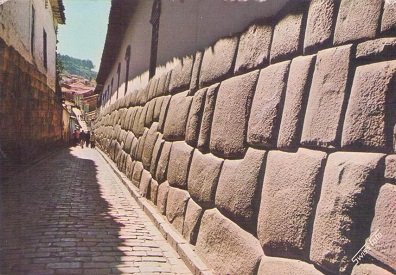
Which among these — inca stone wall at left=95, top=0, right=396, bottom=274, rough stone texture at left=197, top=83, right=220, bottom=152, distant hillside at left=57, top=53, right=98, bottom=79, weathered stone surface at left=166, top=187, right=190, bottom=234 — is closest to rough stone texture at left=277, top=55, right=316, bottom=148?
inca stone wall at left=95, top=0, right=396, bottom=274

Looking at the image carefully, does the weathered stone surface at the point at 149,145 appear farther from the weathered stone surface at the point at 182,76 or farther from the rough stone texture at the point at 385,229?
the rough stone texture at the point at 385,229

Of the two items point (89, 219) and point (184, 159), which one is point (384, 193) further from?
point (89, 219)

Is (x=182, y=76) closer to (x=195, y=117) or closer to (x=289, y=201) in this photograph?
(x=195, y=117)

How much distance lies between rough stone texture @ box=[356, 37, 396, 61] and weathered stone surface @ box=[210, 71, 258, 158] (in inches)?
39.4

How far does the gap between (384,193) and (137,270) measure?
7.66 feet

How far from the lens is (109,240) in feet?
13.2

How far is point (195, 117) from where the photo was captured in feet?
12.5

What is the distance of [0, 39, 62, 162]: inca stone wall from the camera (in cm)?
696

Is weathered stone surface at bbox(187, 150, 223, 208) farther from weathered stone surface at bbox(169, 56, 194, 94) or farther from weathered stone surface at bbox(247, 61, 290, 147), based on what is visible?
weathered stone surface at bbox(169, 56, 194, 94)

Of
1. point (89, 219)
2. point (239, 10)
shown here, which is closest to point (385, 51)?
point (239, 10)

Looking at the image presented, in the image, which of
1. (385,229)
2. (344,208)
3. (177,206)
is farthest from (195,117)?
(385,229)

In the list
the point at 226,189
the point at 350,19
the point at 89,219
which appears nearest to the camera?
the point at 350,19

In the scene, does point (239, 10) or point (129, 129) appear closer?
point (239, 10)

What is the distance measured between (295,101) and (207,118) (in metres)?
1.43
